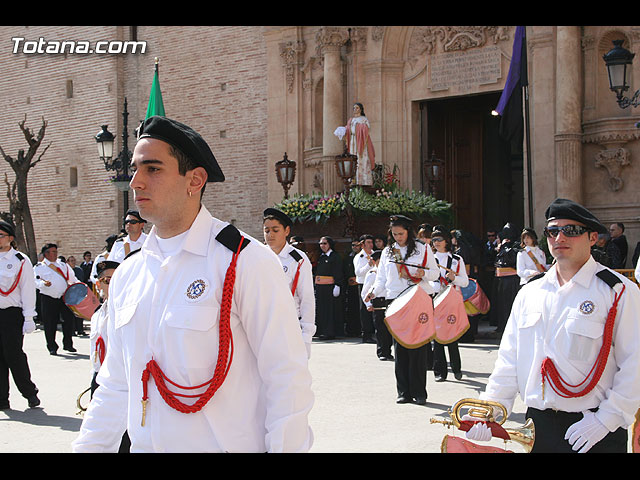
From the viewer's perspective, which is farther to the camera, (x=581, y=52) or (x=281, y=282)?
(x=581, y=52)

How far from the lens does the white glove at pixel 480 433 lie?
12.5ft

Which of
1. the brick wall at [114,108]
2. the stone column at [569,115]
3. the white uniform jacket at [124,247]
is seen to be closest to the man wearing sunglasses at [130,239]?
the white uniform jacket at [124,247]

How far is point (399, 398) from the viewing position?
9711 millimetres

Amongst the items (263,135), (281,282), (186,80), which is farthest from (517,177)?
(281,282)

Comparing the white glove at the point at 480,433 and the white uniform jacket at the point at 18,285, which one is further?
the white uniform jacket at the point at 18,285

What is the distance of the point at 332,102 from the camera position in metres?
24.1

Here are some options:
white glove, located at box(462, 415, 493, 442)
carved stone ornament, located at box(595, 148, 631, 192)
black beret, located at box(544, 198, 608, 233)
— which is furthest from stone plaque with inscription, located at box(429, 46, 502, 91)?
white glove, located at box(462, 415, 493, 442)

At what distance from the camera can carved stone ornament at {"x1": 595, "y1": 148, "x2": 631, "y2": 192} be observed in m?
20.3

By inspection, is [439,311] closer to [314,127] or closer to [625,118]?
[625,118]

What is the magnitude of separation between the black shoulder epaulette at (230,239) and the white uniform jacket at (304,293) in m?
4.47

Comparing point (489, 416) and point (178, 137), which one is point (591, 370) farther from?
point (178, 137)

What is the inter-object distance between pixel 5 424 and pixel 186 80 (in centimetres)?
2147

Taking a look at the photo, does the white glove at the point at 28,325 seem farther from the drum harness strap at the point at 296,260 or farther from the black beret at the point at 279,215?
the drum harness strap at the point at 296,260

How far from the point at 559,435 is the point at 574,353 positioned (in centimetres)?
41
